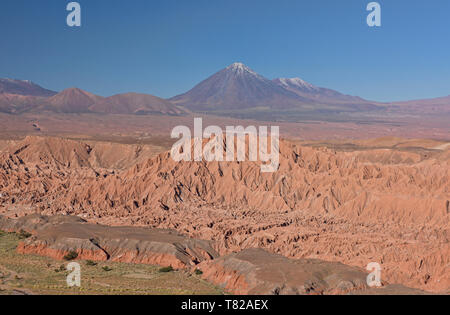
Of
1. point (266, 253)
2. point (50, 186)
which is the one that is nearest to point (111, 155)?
point (50, 186)

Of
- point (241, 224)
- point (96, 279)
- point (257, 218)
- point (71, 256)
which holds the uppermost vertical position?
point (241, 224)

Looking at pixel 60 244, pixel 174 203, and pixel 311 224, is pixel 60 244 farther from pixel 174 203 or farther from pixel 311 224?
pixel 311 224

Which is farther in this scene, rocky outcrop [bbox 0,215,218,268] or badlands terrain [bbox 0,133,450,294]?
rocky outcrop [bbox 0,215,218,268]

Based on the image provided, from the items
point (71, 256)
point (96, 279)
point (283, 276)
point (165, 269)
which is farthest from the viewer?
point (71, 256)

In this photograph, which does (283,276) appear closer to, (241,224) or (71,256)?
(71,256)

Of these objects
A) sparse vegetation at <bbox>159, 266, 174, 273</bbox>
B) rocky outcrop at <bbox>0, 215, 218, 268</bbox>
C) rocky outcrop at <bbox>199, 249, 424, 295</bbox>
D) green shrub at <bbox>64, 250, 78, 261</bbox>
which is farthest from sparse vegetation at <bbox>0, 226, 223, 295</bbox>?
rocky outcrop at <bbox>199, 249, 424, 295</bbox>

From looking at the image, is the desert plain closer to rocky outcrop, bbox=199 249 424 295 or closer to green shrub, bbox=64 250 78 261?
rocky outcrop, bbox=199 249 424 295

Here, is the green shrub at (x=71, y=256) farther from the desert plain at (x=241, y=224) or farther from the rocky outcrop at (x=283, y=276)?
the rocky outcrop at (x=283, y=276)

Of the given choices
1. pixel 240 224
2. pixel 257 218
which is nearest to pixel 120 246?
pixel 240 224
